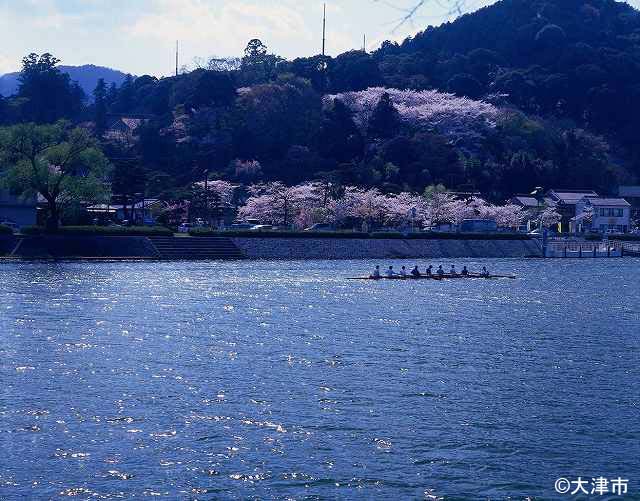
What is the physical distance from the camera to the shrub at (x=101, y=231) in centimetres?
7175

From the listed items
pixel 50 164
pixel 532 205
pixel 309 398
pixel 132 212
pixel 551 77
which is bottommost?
pixel 309 398

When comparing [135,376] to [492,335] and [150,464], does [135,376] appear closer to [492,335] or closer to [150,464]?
[150,464]

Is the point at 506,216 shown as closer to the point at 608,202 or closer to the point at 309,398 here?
the point at 608,202

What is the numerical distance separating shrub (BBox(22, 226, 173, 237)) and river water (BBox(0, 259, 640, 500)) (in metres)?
28.3

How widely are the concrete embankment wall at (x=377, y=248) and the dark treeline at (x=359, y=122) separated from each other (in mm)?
14977

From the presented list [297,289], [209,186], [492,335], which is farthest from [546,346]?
[209,186]

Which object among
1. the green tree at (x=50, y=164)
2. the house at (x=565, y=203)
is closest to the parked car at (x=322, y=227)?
the green tree at (x=50, y=164)

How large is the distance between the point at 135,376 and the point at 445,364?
9.42m

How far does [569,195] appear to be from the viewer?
122m

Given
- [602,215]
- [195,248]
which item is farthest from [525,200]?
[195,248]

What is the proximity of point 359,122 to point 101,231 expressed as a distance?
64.7m

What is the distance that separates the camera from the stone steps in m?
75.1

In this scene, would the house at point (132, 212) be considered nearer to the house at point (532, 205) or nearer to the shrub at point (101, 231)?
the shrub at point (101, 231)

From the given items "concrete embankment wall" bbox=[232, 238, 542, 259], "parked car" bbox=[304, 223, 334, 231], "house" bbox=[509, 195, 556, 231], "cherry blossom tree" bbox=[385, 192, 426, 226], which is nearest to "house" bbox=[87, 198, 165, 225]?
"concrete embankment wall" bbox=[232, 238, 542, 259]
